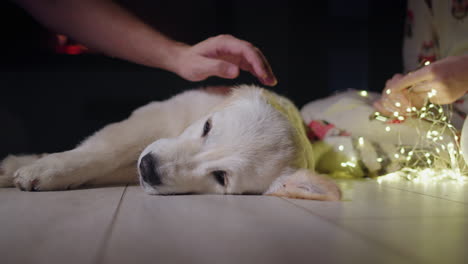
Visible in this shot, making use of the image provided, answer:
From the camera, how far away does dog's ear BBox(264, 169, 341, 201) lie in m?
1.35

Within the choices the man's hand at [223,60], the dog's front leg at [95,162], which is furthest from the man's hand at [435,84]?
the dog's front leg at [95,162]

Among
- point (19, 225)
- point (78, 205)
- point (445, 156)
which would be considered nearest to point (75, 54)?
point (78, 205)

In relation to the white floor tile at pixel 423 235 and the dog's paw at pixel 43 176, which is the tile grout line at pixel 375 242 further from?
the dog's paw at pixel 43 176

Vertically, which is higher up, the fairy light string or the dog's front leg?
the dog's front leg

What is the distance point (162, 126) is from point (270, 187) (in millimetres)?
652

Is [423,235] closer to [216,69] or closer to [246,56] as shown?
[246,56]

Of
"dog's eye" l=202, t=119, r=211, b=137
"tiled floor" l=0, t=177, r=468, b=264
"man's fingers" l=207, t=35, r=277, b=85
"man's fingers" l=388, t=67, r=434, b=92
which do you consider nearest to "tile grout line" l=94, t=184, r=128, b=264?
"tiled floor" l=0, t=177, r=468, b=264

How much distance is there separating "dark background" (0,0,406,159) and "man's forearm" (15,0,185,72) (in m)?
0.09

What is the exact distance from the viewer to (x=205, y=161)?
4.59 feet

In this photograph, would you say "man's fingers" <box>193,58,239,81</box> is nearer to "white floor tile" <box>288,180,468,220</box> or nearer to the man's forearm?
the man's forearm

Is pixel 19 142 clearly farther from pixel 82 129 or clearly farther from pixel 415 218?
pixel 415 218

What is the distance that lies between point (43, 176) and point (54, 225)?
0.53m

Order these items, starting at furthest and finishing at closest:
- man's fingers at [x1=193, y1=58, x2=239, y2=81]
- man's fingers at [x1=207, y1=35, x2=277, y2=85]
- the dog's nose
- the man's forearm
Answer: the man's forearm < man's fingers at [x1=193, y1=58, x2=239, y2=81] < man's fingers at [x1=207, y1=35, x2=277, y2=85] < the dog's nose

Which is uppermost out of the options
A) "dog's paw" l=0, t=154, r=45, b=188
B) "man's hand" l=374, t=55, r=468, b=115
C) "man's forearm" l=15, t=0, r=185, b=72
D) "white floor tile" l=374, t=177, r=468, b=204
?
"man's forearm" l=15, t=0, r=185, b=72
